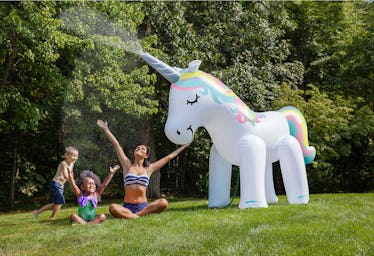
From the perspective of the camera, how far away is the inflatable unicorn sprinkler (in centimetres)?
750

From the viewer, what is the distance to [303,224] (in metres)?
5.49

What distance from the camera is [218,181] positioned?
833cm

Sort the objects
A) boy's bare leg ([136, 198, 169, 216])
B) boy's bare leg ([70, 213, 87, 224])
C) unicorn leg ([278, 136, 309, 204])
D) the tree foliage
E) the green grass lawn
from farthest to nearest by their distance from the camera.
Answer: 1. the tree foliage
2. unicorn leg ([278, 136, 309, 204])
3. boy's bare leg ([136, 198, 169, 216])
4. boy's bare leg ([70, 213, 87, 224])
5. the green grass lawn

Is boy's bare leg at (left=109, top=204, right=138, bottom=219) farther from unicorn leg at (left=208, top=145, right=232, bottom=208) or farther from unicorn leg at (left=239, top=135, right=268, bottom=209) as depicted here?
unicorn leg at (left=208, top=145, right=232, bottom=208)

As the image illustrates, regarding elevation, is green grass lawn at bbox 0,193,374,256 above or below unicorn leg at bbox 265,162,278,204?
below

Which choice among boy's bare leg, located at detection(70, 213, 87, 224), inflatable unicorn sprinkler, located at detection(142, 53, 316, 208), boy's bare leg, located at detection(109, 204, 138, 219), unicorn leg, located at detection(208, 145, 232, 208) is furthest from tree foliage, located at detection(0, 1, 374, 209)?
boy's bare leg, located at detection(70, 213, 87, 224)

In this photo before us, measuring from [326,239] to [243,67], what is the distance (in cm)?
1182

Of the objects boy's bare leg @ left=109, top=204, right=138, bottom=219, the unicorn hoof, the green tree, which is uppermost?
the green tree

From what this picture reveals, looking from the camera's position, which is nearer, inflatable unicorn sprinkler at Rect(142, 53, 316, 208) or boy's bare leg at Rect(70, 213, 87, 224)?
boy's bare leg at Rect(70, 213, 87, 224)

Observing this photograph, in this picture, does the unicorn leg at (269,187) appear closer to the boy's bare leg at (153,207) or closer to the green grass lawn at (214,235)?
the green grass lawn at (214,235)

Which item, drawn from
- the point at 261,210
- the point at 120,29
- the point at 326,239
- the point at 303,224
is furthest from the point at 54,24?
the point at 326,239

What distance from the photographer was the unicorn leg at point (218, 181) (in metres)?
8.30

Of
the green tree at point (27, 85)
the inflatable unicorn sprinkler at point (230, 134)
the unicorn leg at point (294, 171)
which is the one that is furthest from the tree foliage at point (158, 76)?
the unicorn leg at point (294, 171)

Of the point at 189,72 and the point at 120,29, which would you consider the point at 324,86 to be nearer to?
the point at 120,29
